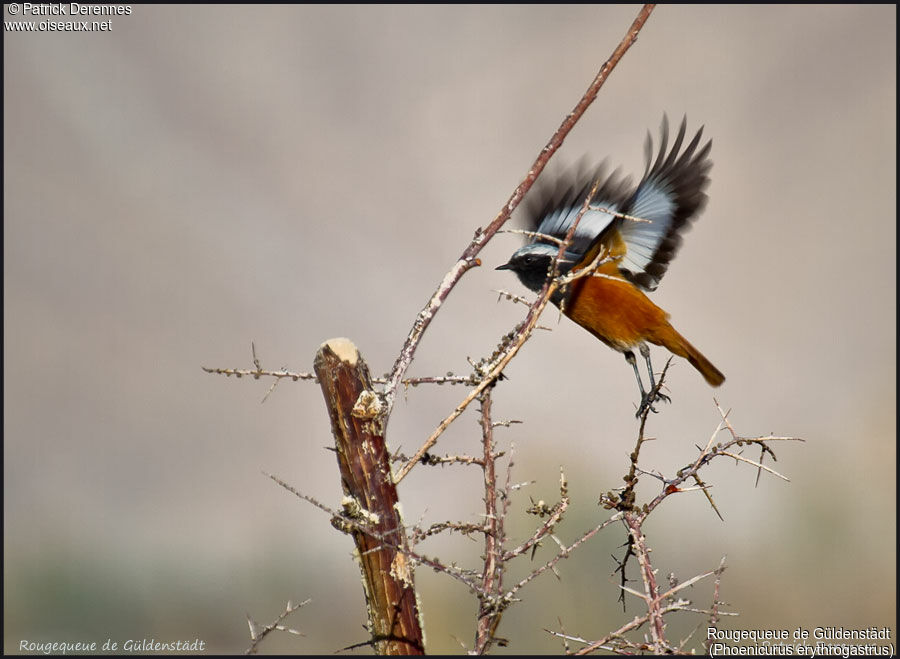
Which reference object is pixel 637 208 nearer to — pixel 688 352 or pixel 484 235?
pixel 688 352

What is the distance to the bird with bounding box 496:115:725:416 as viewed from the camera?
4.12 metres

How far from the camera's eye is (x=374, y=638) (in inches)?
92.6

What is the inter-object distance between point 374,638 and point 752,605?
11.2m

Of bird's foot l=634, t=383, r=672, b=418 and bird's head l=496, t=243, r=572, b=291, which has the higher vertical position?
bird's head l=496, t=243, r=572, b=291

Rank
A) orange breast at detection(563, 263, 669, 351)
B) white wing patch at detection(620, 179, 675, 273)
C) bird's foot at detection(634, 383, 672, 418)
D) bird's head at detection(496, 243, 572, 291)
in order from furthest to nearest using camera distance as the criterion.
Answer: orange breast at detection(563, 263, 669, 351)
bird's head at detection(496, 243, 572, 291)
white wing patch at detection(620, 179, 675, 273)
bird's foot at detection(634, 383, 672, 418)

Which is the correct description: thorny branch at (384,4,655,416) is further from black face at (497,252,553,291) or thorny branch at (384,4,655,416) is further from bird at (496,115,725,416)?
black face at (497,252,553,291)

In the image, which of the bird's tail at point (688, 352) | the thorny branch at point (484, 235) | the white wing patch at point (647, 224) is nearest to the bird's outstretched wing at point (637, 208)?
the white wing patch at point (647, 224)

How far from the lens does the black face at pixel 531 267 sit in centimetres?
457

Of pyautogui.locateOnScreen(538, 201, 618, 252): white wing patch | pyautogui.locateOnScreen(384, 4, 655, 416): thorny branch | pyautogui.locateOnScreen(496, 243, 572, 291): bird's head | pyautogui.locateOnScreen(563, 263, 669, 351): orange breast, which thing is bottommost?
pyautogui.locateOnScreen(384, 4, 655, 416): thorny branch

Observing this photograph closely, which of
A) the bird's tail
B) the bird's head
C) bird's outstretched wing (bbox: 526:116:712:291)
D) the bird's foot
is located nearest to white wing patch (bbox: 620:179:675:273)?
bird's outstretched wing (bbox: 526:116:712:291)

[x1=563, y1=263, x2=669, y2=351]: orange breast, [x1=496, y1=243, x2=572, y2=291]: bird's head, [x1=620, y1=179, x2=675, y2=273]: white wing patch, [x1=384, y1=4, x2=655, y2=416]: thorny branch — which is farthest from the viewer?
[x1=563, y1=263, x2=669, y2=351]: orange breast

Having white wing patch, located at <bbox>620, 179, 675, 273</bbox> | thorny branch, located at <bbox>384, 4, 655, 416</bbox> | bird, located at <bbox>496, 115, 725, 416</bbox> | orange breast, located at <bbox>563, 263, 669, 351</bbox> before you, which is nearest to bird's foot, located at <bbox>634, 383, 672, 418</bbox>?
bird, located at <bbox>496, 115, 725, 416</bbox>

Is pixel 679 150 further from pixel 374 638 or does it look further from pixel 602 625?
pixel 602 625

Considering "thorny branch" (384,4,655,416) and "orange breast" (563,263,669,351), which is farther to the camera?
"orange breast" (563,263,669,351)
